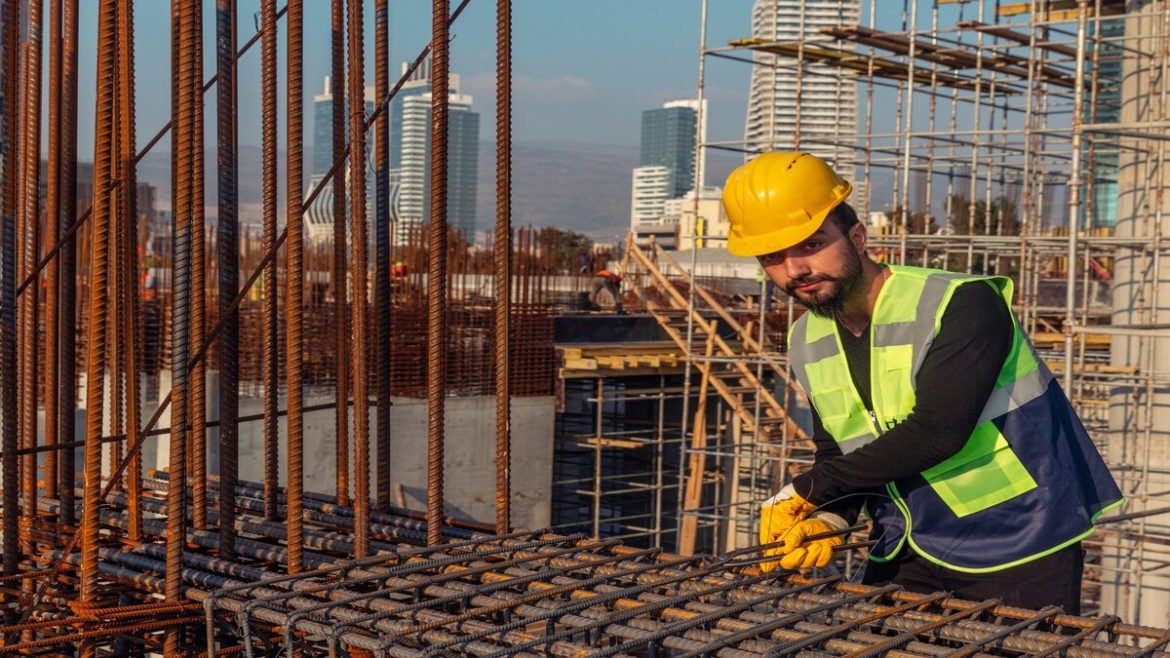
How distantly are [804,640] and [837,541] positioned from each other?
1177mm

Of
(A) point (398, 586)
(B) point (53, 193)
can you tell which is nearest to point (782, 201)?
(A) point (398, 586)

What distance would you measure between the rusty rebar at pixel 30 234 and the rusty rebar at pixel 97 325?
1181 millimetres

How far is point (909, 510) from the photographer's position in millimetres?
3811

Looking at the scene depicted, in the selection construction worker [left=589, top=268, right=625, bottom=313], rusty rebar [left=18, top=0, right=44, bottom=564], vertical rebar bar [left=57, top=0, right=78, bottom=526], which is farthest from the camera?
construction worker [left=589, top=268, right=625, bottom=313]

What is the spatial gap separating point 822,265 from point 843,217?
0.14m

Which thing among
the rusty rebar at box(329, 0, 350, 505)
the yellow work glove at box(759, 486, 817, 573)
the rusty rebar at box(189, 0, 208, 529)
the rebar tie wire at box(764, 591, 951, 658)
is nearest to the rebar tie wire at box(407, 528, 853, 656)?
the yellow work glove at box(759, 486, 817, 573)

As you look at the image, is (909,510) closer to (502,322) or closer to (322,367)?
(502,322)

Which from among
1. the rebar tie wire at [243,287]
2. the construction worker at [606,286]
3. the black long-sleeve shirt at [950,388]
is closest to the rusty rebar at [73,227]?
the rebar tie wire at [243,287]

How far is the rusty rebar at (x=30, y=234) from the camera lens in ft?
19.0

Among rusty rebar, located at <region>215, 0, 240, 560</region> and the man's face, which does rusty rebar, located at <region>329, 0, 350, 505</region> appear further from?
the man's face

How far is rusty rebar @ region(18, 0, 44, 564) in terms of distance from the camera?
5.78 metres

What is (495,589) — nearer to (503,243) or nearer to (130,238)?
(503,243)

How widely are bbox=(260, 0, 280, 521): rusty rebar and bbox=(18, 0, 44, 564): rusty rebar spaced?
881 millimetres

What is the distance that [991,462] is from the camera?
11.9ft
